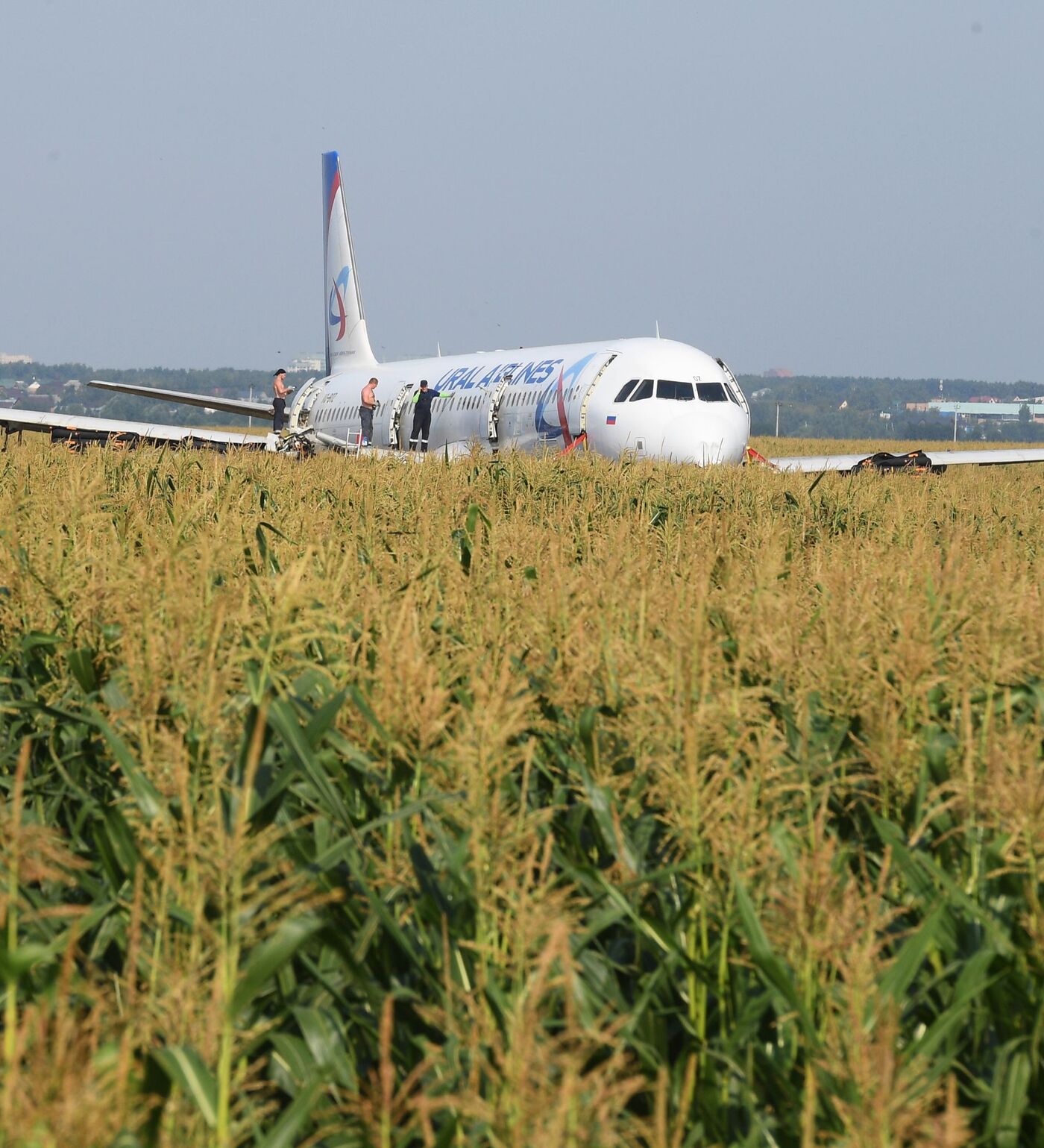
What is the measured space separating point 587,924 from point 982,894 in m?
0.83

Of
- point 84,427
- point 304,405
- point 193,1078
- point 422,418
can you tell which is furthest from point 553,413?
point 193,1078

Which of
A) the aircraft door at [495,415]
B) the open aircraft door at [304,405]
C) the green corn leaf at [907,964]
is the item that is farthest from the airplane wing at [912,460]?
the green corn leaf at [907,964]

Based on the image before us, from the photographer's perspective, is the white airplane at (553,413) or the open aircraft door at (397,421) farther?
the open aircraft door at (397,421)

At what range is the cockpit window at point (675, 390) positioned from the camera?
24.4m

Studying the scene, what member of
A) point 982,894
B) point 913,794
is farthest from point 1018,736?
point 913,794

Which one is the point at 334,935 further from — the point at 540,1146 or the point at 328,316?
the point at 328,316

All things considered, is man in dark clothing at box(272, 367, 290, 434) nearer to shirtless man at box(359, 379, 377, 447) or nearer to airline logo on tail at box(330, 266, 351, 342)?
shirtless man at box(359, 379, 377, 447)

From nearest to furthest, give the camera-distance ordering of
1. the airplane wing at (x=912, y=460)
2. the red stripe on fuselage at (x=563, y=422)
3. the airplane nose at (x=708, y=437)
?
the airplane wing at (x=912, y=460) → the airplane nose at (x=708, y=437) → the red stripe on fuselage at (x=563, y=422)

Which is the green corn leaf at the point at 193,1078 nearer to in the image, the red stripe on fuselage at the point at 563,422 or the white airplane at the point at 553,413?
the white airplane at the point at 553,413

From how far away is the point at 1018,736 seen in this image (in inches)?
108

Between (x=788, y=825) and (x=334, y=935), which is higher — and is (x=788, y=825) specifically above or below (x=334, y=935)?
above

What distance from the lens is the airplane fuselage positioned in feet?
78.7

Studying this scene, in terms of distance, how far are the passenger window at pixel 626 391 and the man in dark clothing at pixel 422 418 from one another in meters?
7.12

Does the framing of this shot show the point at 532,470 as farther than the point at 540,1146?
Yes
